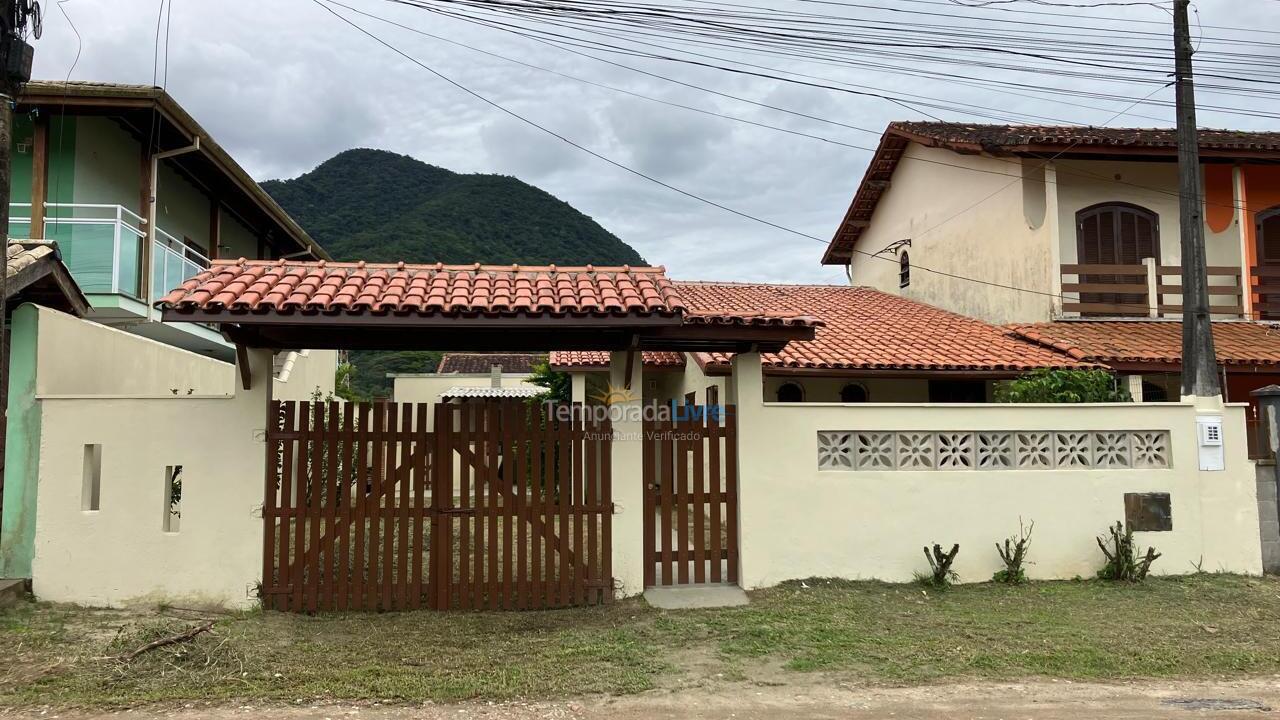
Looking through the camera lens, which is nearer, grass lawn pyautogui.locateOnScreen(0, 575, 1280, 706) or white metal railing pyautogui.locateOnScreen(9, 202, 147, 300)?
grass lawn pyautogui.locateOnScreen(0, 575, 1280, 706)

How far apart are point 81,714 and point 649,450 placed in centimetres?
415

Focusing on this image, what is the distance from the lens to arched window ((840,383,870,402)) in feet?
41.0

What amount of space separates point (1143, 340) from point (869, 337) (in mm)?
4181

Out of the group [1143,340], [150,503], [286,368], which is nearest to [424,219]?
[286,368]

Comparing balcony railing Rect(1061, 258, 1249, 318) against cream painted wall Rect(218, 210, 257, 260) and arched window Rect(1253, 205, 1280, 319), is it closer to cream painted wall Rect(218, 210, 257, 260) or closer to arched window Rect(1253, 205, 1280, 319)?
arched window Rect(1253, 205, 1280, 319)

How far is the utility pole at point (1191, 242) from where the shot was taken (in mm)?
7957

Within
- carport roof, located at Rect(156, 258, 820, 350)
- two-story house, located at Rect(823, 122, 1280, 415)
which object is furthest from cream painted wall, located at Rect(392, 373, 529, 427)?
carport roof, located at Rect(156, 258, 820, 350)

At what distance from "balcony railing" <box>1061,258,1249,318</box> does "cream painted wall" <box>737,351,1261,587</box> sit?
608 centimetres

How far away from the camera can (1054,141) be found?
12.6m

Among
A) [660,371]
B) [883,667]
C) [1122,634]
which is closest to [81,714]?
[883,667]

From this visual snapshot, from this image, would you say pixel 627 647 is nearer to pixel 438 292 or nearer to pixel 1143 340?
pixel 438 292

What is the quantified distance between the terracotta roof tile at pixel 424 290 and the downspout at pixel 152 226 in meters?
5.39

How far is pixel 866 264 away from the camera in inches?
797

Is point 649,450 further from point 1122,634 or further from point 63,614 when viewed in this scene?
point 63,614
